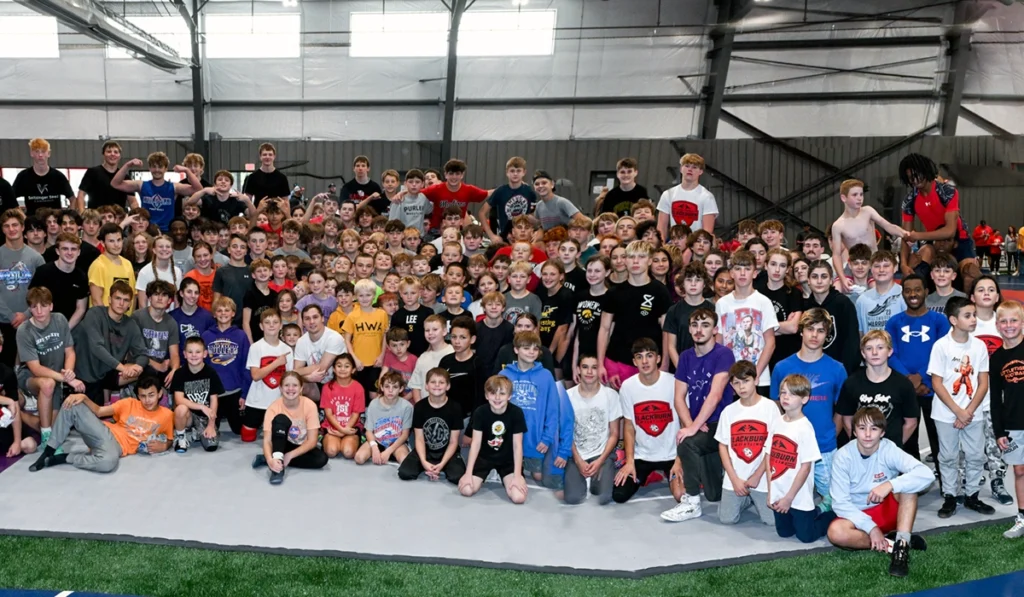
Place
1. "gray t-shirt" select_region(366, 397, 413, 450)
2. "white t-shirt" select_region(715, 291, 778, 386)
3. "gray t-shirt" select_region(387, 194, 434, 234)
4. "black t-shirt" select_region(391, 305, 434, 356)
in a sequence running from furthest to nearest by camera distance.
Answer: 1. "gray t-shirt" select_region(387, 194, 434, 234)
2. "black t-shirt" select_region(391, 305, 434, 356)
3. "gray t-shirt" select_region(366, 397, 413, 450)
4. "white t-shirt" select_region(715, 291, 778, 386)

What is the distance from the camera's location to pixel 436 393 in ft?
24.8

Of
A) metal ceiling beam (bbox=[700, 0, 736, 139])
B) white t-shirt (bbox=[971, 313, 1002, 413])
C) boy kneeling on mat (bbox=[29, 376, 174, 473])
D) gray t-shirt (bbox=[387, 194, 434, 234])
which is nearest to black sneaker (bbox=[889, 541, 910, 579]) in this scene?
white t-shirt (bbox=[971, 313, 1002, 413])

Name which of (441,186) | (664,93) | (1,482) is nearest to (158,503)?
(1,482)

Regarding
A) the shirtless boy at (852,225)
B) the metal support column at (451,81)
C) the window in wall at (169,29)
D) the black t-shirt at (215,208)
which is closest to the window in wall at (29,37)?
the window in wall at (169,29)

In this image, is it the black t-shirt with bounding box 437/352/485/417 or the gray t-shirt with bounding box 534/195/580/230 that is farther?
the gray t-shirt with bounding box 534/195/580/230

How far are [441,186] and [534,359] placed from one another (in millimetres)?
4817

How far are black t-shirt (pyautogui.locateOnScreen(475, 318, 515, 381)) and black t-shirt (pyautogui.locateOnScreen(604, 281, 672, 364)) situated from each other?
0.96m

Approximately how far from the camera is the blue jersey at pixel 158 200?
35.7 ft

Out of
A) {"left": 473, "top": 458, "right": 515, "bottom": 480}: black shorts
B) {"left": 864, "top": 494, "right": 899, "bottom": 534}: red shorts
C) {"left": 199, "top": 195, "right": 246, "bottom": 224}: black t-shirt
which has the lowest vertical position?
{"left": 473, "top": 458, "right": 515, "bottom": 480}: black shorts

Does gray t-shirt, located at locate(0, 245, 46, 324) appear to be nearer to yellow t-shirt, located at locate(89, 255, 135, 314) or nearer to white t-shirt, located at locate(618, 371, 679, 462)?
yellow t-shirt, located at locate(89, 255, 135, 314)

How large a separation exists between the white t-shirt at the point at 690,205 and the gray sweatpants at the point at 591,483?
3525mm

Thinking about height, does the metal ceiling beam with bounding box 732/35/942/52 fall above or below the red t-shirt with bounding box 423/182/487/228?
above

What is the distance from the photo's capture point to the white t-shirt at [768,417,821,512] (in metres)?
6.35

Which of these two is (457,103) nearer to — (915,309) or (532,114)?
(532,114)
